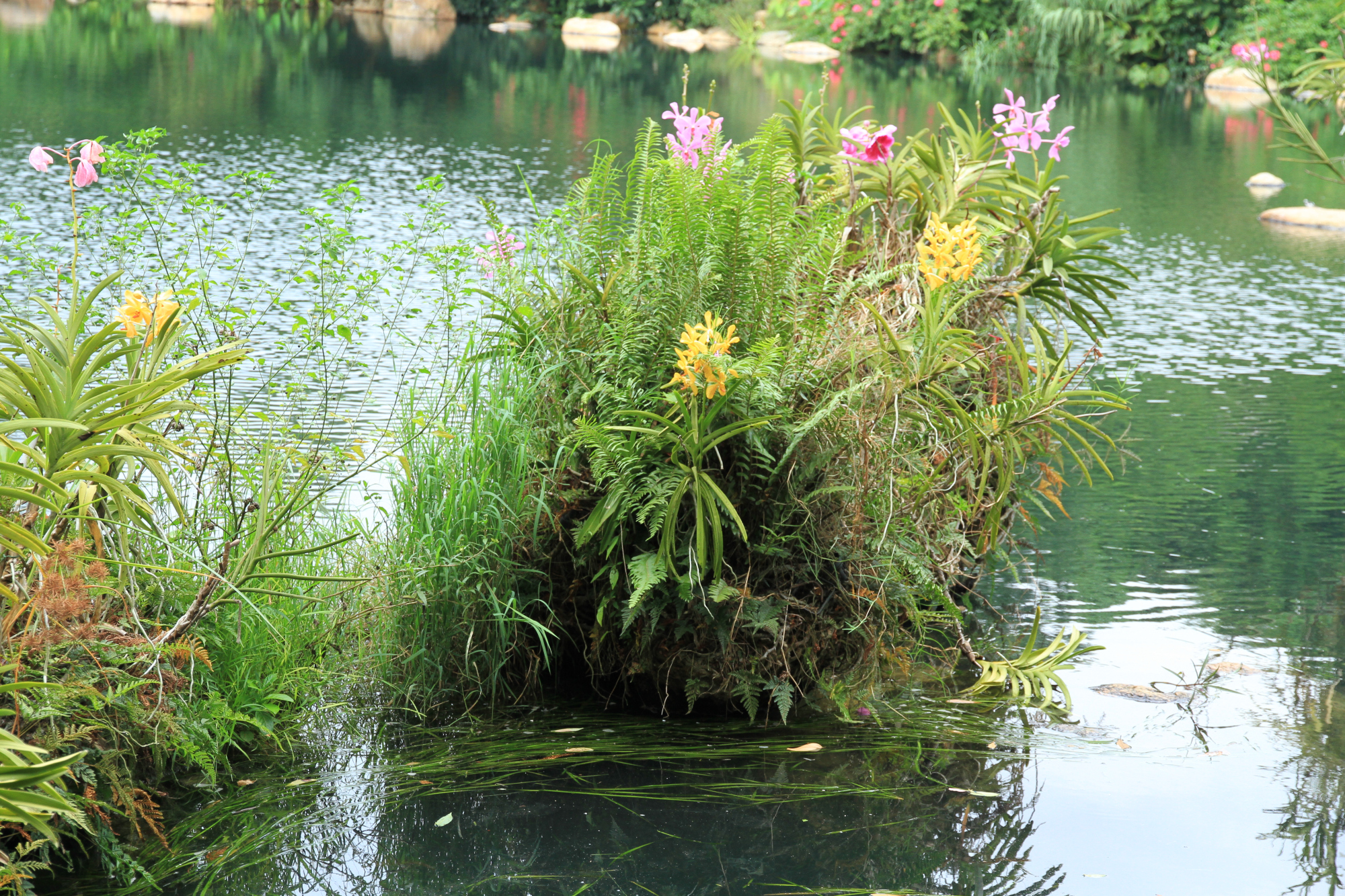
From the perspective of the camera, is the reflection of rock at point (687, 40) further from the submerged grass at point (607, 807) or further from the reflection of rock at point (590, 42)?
the submerged grass at point (607, 807)

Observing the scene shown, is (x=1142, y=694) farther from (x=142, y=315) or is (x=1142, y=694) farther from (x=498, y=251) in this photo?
(x=142, y=315)

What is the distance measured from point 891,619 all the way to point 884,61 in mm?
25060

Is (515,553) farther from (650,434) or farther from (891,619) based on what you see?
(891,619)

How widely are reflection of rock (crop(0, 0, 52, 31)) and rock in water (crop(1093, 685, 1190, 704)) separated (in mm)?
21579

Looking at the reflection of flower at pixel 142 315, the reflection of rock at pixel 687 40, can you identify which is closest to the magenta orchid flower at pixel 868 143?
the reflection of flower at pixel 142 315

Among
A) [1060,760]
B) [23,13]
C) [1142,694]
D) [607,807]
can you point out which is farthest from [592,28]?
[607,807]

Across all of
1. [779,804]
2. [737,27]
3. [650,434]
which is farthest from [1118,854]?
[737,27]

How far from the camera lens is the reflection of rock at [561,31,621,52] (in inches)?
1039

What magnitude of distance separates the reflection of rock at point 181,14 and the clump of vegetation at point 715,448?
23.5 metres

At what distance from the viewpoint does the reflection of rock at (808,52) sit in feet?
86.1

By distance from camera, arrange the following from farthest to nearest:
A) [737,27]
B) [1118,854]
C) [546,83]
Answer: [737,27], [546,83], [1118,854]

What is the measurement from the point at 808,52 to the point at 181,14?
44.7 ft

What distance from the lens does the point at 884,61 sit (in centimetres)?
2597

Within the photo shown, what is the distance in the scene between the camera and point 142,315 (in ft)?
8.16
